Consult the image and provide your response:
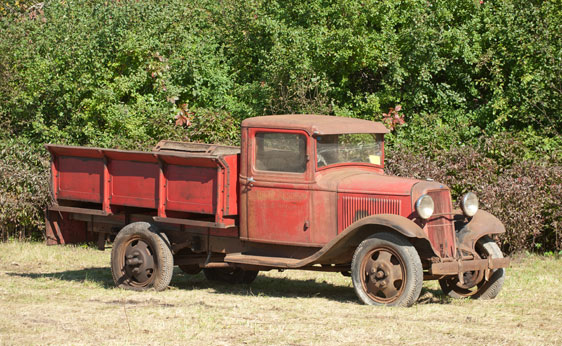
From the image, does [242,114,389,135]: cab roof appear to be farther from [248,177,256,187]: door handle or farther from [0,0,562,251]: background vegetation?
[0,0,562,251]: background vegetation

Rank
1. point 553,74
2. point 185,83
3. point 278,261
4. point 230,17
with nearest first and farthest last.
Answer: point 278,261
point 553,74
point 185,83
point 230,17

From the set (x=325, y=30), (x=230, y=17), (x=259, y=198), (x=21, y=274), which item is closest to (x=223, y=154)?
(x=259, y=198)

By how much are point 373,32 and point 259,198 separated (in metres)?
7.08

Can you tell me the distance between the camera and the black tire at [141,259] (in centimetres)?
982

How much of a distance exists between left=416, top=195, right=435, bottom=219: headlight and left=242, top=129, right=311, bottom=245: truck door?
48.5 inches

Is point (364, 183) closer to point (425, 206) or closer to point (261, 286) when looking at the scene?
point (425, 206)

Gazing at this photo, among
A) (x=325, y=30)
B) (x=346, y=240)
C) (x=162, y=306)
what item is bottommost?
(x=162, y=306)

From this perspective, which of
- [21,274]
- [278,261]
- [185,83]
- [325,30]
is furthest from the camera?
[185,83]

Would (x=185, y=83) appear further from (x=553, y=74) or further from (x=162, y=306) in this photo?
(x=162, y=306)

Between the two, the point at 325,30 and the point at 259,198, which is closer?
the point at 259,198

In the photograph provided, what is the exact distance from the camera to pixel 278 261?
30.2ft

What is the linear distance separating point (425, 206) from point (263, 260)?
1870mm

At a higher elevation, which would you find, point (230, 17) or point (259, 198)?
point (230, 17)

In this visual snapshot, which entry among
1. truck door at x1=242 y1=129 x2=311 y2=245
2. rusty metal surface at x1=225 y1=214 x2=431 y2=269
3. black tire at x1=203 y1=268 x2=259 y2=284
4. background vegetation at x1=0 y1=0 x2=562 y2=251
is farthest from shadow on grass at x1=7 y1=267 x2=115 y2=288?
background vegetation at x1=0 y1=0 x2=562 y2=251
